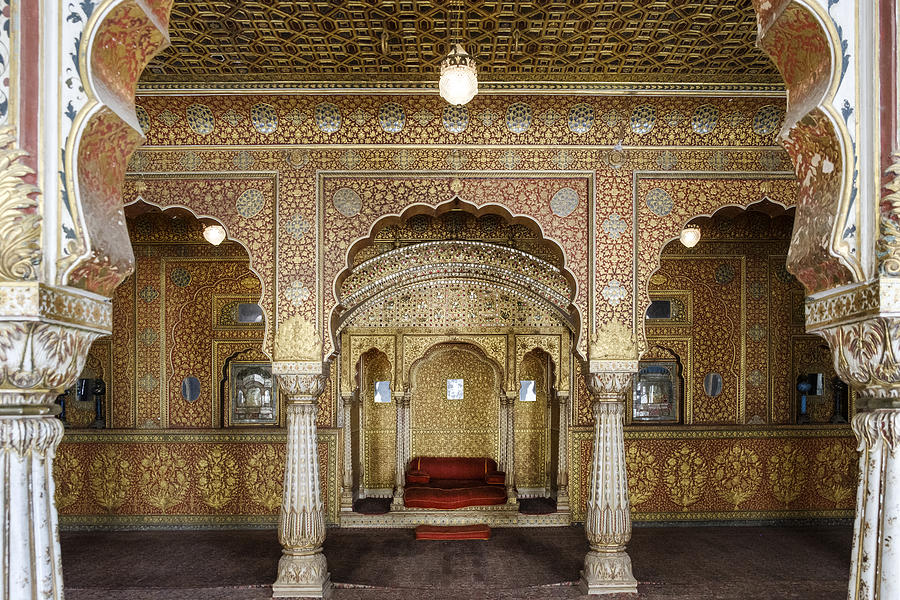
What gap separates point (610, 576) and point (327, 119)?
5744mm

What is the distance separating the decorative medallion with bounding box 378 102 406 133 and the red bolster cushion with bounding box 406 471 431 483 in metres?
5.93

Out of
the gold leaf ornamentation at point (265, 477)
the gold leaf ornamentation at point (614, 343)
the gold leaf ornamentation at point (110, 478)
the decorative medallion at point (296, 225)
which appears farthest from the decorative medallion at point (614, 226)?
the gold leaf ornamentation at point (110, 478)

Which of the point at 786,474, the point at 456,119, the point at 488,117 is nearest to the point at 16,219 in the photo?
the point at 456,119

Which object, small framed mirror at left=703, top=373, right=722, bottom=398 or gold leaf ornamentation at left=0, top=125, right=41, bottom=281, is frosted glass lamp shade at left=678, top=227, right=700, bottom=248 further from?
gold leaf ornamentation at left=0, top=125, right=41, bottom=281

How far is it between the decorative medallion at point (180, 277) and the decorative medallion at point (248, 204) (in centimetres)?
400

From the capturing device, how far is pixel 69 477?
1080 centimetres

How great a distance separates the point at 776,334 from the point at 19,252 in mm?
10873

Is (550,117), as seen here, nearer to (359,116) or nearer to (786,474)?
(359,116)

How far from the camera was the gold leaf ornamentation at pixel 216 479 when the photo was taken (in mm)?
10836

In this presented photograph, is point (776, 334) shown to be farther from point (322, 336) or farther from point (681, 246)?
point (322, 336)

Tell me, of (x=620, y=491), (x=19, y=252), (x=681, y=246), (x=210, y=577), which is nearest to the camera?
(x=19, y=252)

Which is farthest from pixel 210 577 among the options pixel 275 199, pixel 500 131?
pixel 500 131

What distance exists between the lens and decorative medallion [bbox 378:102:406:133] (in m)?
7.57

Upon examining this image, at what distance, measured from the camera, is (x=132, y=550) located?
31.4 feet
